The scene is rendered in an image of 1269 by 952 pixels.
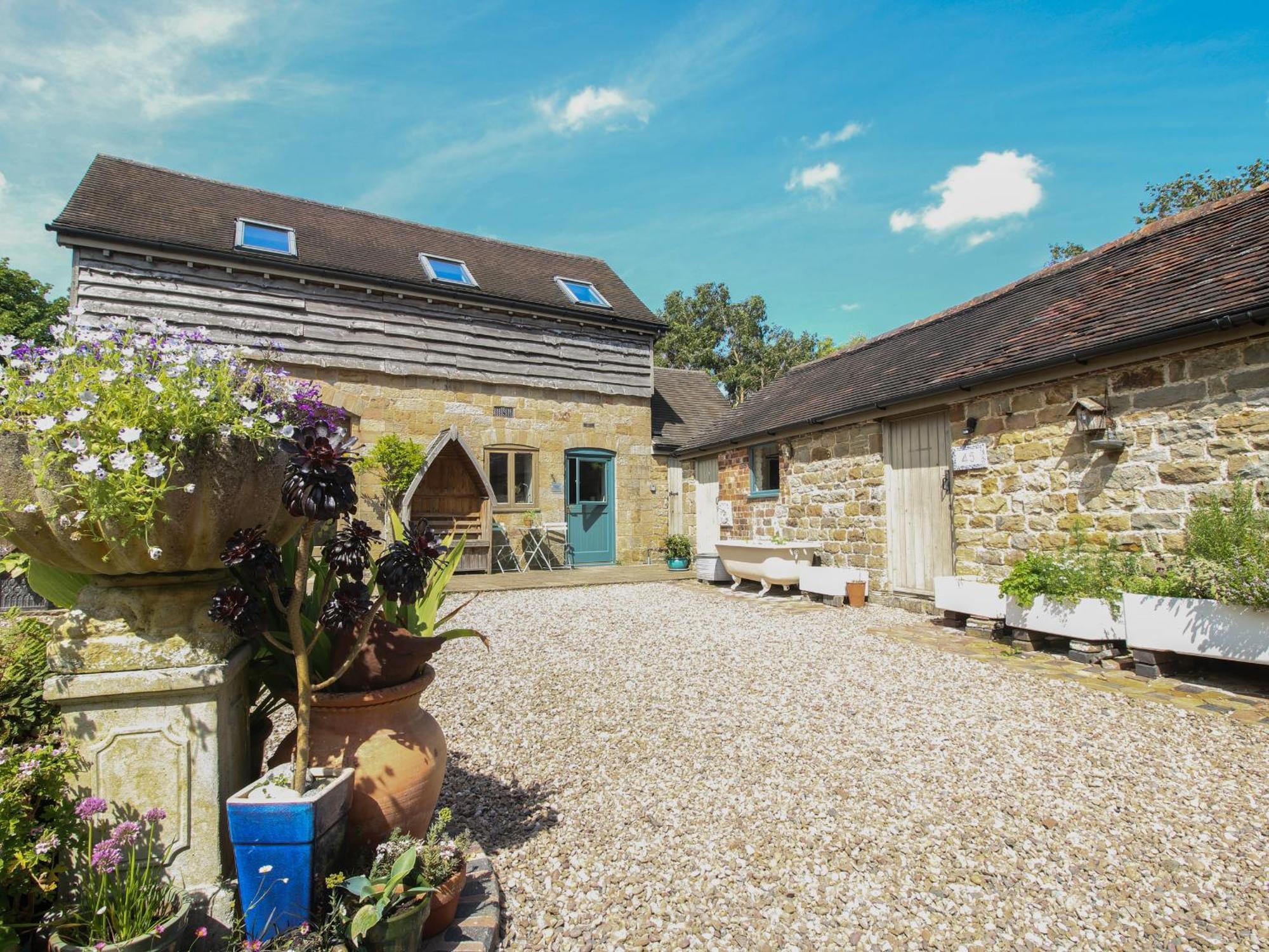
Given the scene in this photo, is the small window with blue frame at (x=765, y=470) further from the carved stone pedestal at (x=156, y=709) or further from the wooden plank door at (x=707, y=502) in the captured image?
the carved stone pedestal at (x=156, y=709)

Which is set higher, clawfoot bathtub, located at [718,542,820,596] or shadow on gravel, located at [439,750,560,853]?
clawfoot bathtub, located at [718,542,820,596]

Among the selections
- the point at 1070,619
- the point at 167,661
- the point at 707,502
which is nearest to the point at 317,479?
the point at 167,661

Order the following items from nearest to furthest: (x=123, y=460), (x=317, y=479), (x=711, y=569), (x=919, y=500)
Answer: (x=123, y=460) → (x=317, y=479) → (x=919, y=500) → (x=711, y=569)

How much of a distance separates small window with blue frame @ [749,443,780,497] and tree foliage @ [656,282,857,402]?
21715 millimetres

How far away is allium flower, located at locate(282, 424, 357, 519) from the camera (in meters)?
1.85

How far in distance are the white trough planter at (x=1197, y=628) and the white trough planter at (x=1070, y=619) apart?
24 cm

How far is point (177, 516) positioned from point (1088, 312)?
319 inches

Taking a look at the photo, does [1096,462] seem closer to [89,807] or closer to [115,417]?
[115,417]

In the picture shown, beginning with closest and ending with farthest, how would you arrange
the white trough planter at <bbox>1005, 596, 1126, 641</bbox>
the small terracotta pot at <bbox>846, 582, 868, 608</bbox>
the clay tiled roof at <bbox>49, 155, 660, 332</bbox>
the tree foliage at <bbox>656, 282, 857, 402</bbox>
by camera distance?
the white trough planter at <bbox>1005, 596, 1126, 641</bbox> < the small terracotta pot at <bbox>846, 582, 868, 608</bbox> < the clay tiled roof at <bbox>49, 155, 660, 332</bbox> < the tree foliage at <bbox>656, 282, 857, 402</bbox>

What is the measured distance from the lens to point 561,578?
11.8 metres

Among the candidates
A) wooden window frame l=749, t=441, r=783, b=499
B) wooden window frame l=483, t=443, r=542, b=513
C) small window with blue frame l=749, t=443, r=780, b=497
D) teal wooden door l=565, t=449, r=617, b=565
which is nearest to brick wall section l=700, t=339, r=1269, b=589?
wooden window frame l=749, t=441, r=783, b=499

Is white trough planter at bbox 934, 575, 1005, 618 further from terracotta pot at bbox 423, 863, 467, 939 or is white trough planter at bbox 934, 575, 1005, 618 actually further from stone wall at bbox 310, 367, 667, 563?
stone wall at bbox 310, 367, 667, 563

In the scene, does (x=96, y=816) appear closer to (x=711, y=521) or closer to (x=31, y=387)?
(x=31, y=387)

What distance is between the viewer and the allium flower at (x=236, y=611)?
188 cm
